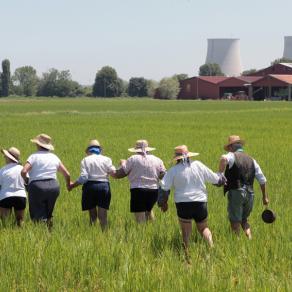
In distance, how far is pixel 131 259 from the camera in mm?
6137

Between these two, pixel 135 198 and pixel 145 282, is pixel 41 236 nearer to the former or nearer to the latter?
pixel 135 198

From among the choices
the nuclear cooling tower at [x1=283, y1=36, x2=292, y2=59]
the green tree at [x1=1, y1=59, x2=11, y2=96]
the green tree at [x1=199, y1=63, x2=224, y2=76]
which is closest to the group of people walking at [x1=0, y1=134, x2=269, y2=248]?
the green tree at [x1=199, y1=63, x2=224, y2=76]

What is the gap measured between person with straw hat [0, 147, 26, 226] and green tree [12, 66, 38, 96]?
132 meters

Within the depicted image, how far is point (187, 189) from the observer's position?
23.2 ft

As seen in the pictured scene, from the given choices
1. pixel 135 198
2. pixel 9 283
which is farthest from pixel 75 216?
pixel 9 283

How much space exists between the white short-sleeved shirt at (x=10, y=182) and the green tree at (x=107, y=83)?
11647cm

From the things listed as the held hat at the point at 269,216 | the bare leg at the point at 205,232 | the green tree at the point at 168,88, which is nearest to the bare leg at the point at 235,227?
the held hat at the point at 269,216

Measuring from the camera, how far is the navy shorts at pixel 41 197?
8031 mm

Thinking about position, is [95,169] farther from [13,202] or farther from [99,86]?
[99,86]

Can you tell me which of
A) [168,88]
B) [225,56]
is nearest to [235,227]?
[168,88]

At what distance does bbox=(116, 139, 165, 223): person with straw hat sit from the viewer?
839 centimetres

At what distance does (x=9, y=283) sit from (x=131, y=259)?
1.28 metres

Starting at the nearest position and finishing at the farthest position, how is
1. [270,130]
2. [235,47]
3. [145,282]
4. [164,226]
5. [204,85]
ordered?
[145,282], [164,226], [270,130], [204,85], [235,47]

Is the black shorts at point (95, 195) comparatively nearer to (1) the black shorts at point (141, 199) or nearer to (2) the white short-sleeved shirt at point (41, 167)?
(1) the black shorts at point (141, 199)
